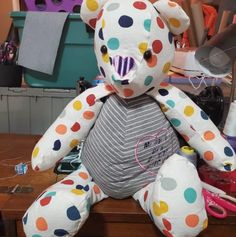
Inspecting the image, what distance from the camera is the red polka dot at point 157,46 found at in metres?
0.55

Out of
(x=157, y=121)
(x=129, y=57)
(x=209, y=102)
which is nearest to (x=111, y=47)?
(x=129, y=57)

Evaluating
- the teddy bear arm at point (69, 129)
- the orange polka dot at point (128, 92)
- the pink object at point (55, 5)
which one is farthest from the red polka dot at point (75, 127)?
the pink object at point (55, 5)

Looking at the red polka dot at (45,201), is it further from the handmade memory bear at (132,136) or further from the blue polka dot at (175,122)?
the blue polka dot at (175,122)

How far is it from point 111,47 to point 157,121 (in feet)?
0.51

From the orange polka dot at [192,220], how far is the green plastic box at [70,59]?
57 cm

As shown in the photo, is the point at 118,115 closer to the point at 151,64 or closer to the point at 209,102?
the point at 151,64

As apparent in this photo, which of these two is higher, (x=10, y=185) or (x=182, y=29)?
(x=182, y=29)

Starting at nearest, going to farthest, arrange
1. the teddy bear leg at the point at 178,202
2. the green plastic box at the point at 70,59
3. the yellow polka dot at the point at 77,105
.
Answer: the teddy bear leg at the point at 178,202
the yellow polka dot at the point at 77,105
the green plastic box at the point at 70,59

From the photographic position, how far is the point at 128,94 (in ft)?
1.84

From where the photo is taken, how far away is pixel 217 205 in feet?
2.00

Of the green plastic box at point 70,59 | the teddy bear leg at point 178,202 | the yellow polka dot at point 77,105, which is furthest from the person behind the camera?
the green plastic box at point 70,59

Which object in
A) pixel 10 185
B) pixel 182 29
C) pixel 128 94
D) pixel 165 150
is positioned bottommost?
pixel 10 185

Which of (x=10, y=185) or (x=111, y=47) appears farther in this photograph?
(x=10, y=185)

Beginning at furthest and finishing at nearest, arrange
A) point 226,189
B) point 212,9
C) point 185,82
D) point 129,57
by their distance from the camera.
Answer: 1. point 212,9
2. point 185,82
3. point 226,189
4. point 129,57
